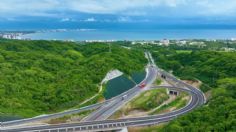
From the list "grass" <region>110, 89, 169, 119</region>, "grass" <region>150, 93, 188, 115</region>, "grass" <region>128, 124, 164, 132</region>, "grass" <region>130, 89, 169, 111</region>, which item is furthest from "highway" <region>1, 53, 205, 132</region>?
"grass" <region>130, 89, 169, 111</region>

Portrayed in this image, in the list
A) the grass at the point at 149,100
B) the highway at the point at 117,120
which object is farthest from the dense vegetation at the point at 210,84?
the grass at the point at 149,100

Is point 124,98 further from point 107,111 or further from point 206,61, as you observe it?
point 206,61

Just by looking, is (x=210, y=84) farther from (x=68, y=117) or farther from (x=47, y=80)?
(x=68, y=117)

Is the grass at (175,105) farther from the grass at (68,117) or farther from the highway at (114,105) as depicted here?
the grass at (68,117)

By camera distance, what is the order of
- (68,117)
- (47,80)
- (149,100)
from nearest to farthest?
(68,117) < (149,100) < (47,80)

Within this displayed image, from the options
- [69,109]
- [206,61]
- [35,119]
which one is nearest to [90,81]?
[69,109]

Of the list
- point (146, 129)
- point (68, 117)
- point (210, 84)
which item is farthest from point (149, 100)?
point (210, 84)

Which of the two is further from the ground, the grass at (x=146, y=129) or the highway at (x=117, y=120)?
the highway at (x=117, y=120)
